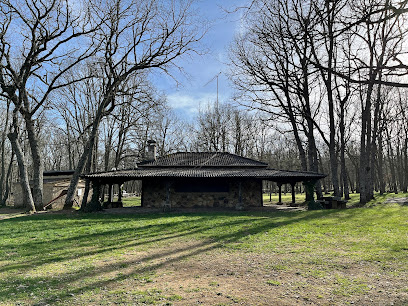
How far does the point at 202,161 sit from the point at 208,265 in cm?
1636

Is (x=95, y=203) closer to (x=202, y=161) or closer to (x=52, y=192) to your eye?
(x=202, y=161)

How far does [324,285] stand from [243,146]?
34614 mm

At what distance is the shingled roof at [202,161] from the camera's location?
20.9 metres

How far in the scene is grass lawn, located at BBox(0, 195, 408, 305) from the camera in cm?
439

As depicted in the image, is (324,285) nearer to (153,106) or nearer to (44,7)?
(153,106)

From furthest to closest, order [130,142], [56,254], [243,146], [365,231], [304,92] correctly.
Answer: [243,146] → [130,142] → [304,92] → [365,231] → [56,254]

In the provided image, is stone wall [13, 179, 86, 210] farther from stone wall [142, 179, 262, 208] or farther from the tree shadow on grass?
the tree shadow on grass

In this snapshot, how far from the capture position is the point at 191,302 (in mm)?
4160

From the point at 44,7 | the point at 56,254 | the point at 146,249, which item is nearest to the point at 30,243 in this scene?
the point at 56,254

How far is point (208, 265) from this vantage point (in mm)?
6176

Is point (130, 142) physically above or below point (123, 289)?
above

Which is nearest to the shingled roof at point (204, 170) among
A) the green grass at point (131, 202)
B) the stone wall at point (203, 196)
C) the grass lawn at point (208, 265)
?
the stone wall at point (203, 196)

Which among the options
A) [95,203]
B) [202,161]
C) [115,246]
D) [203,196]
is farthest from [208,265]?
[202,161]

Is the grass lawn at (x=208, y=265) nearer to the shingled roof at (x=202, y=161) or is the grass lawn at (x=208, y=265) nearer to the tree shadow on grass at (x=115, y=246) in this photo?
the tree shadow on grass at (x=115, y=246)
